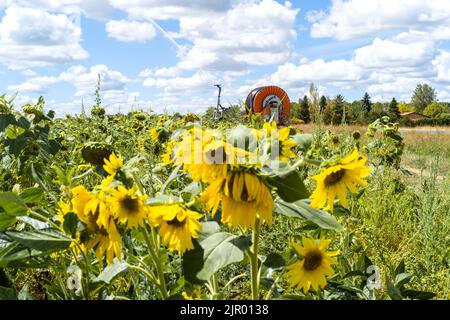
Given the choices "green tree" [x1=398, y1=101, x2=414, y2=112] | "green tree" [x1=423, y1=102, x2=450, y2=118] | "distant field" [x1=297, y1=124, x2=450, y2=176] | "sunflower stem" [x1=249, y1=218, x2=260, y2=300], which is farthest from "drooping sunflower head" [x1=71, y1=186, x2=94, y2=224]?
"green tree" [x1=398, y1=101, x2=414, y2=112]

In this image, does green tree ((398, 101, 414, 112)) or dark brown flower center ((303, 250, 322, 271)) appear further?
green tree ((398, 101, 414, 112))

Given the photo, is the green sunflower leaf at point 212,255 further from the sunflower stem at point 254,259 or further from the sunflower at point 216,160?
the sunflower at point 216,160

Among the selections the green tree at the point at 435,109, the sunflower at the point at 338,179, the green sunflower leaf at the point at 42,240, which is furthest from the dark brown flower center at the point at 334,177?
the green tree at the point at 435,109

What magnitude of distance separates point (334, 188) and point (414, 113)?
54.6m

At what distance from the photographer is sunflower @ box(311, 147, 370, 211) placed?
89 centimetres

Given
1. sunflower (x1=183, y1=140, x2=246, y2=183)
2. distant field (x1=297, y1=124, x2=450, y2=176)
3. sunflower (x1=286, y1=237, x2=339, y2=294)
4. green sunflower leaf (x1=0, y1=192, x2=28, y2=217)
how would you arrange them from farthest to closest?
distant field (x1=297, y1=124, x2=450, y2=176) → sunflower (x1=286, y1=237, x2=339, y2=294) → green sunflower leaf (x1=0, y1=192, x2=28, y2=217) → sunflower (x1=183, y1=140, x2=246, y2=183)

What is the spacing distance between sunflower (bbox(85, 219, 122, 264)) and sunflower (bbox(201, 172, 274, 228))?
0.17m

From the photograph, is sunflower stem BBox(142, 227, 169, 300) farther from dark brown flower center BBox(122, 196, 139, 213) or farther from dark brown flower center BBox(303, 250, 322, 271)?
dark brown flower center BBox(303, 250, 322, 271)

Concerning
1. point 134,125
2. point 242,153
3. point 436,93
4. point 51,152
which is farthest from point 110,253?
point 436,93

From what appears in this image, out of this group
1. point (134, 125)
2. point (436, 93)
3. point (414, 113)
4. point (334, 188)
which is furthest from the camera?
point (436, 93)
